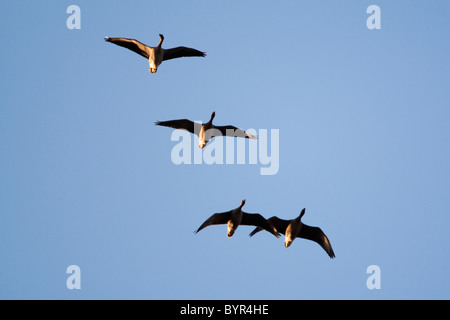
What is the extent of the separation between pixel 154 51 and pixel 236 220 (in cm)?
746

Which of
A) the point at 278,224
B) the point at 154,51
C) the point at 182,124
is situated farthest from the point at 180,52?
the point at 278,224

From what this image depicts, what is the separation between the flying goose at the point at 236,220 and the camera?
75.9 ft

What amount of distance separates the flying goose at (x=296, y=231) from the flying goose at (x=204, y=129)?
3.61m

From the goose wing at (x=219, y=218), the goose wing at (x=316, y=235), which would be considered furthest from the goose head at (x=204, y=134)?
the goose wing at (x=316, y=235)

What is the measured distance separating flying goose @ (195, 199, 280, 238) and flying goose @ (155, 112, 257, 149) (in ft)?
9.92

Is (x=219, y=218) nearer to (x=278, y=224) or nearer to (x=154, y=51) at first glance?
(x=278, y=224)

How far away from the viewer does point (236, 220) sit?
914 inches

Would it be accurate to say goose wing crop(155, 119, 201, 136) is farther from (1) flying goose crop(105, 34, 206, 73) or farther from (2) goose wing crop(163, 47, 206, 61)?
(2) goose wing crop(163, 47, 206, 61)

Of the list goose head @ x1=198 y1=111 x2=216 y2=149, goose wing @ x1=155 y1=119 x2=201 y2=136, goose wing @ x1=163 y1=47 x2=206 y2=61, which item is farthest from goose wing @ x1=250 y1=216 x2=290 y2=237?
goose wing @ x1=163 y1=47 x2=206 y2=61

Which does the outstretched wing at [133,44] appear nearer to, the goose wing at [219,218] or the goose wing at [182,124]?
the goose wing at [182,124]
